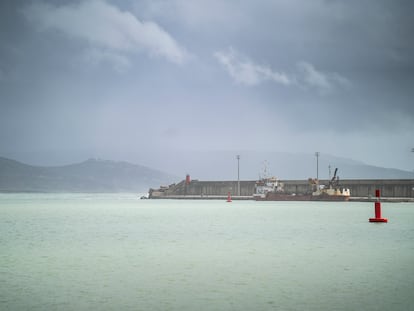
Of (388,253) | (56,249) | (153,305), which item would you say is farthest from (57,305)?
(388,253)

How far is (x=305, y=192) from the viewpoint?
424ft

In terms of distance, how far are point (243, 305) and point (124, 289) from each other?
133 inches

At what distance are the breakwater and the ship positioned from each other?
298cm

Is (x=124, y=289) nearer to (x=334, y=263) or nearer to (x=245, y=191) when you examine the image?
(x=334, y=263)

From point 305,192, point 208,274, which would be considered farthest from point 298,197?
point 208,274

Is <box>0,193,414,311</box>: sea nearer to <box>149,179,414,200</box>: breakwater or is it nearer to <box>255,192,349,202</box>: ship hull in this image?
<box>255,192,349,202</box>: ship hull

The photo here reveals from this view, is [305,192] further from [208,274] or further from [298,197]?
[208,274]

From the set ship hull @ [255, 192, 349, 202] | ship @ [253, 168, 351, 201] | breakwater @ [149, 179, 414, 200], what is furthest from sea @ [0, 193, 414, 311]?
breakwater @ [149, 179, 414, 200]

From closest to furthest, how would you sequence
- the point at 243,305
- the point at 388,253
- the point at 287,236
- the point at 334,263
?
the point at 243,305 → the point at 334,263 → the point at 388,253 → the point at 287,236

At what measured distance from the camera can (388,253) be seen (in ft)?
71.4

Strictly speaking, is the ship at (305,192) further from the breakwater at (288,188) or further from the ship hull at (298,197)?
the breakwater at (288,188)

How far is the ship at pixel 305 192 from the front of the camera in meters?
117

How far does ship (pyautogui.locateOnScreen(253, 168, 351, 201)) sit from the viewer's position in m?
117

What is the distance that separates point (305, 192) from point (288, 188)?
7578 millimetres
